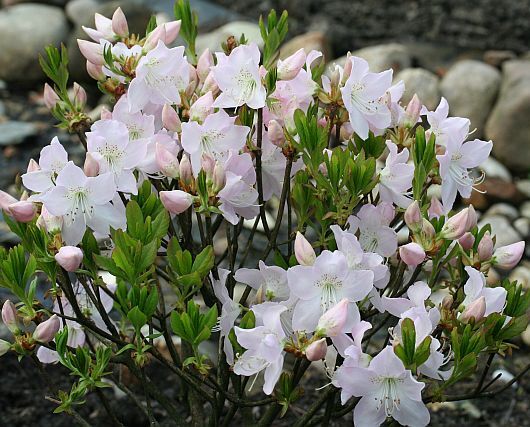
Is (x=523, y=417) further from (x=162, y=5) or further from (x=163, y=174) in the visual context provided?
(x=162, y=5)

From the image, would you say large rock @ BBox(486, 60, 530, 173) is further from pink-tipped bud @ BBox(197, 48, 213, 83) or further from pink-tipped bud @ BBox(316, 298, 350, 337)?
pink-tipped bud @ BBox(316, 298, 350, 337)

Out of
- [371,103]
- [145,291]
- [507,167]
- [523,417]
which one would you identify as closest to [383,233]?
[371,103]

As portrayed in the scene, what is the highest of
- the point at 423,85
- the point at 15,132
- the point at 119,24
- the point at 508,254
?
the point at 119,24

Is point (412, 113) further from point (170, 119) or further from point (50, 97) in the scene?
point (50, 97)

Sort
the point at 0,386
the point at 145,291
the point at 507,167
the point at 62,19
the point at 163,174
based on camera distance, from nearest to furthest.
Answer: the point at 145,291 < the point at 163,174 < the point at 0,386 < the point at 507,167 < the point at 62,19

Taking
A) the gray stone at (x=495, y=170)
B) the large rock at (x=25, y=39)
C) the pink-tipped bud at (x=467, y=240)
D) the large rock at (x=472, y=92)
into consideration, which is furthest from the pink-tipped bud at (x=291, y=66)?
the large rock at (x=25, y=39)

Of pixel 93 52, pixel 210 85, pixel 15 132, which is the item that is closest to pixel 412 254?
pixel 210 85
